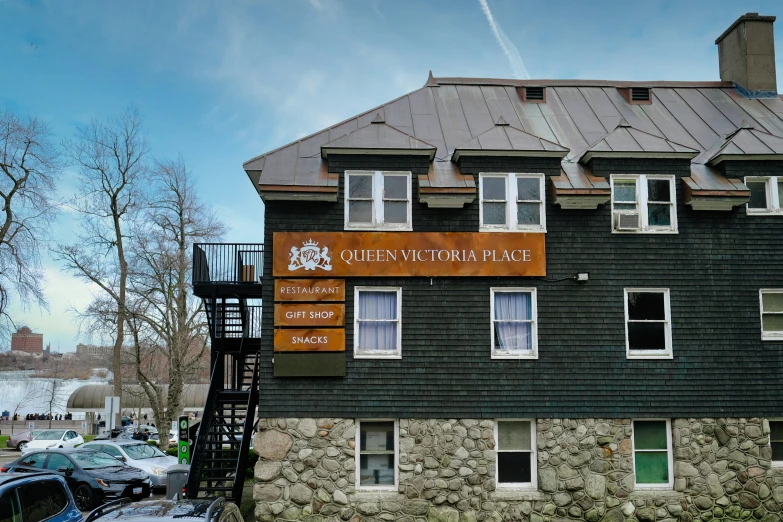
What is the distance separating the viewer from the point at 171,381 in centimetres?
3438

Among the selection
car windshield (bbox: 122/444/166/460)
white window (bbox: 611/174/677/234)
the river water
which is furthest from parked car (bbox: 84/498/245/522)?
the river water

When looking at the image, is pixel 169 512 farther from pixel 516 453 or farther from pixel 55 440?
pixel 55 440

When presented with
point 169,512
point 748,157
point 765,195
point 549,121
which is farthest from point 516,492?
point 169,512

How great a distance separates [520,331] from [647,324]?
2.84 m

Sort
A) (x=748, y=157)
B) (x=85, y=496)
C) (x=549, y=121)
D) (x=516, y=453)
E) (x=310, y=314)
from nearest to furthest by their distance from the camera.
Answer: (x=516, y=453), (x=310, y=314), (x=748, y=157), (x=85, y=496), (x=549, y=121)

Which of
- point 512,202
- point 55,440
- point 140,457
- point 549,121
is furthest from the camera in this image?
point 55,440

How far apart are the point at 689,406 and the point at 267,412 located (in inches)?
358

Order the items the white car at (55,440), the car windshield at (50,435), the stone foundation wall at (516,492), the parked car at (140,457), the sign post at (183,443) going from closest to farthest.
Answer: the stone foundation wall at (516,492) < the sign post at (183,443) < the parked car at (140,457) < the white car at (55,440) < the car windshield at (50,435)

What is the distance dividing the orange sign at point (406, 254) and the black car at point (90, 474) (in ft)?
25.7

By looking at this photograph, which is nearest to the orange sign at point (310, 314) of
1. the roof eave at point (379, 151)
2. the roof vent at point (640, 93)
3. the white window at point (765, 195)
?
the roof eave at point (379, 151)

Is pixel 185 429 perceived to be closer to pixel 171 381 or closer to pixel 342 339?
pixel 342 339

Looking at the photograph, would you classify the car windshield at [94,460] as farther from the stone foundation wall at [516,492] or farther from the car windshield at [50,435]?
the car windshield at [50,435]

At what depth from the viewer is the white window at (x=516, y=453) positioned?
15664 millimetres

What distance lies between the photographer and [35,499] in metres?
9.27
